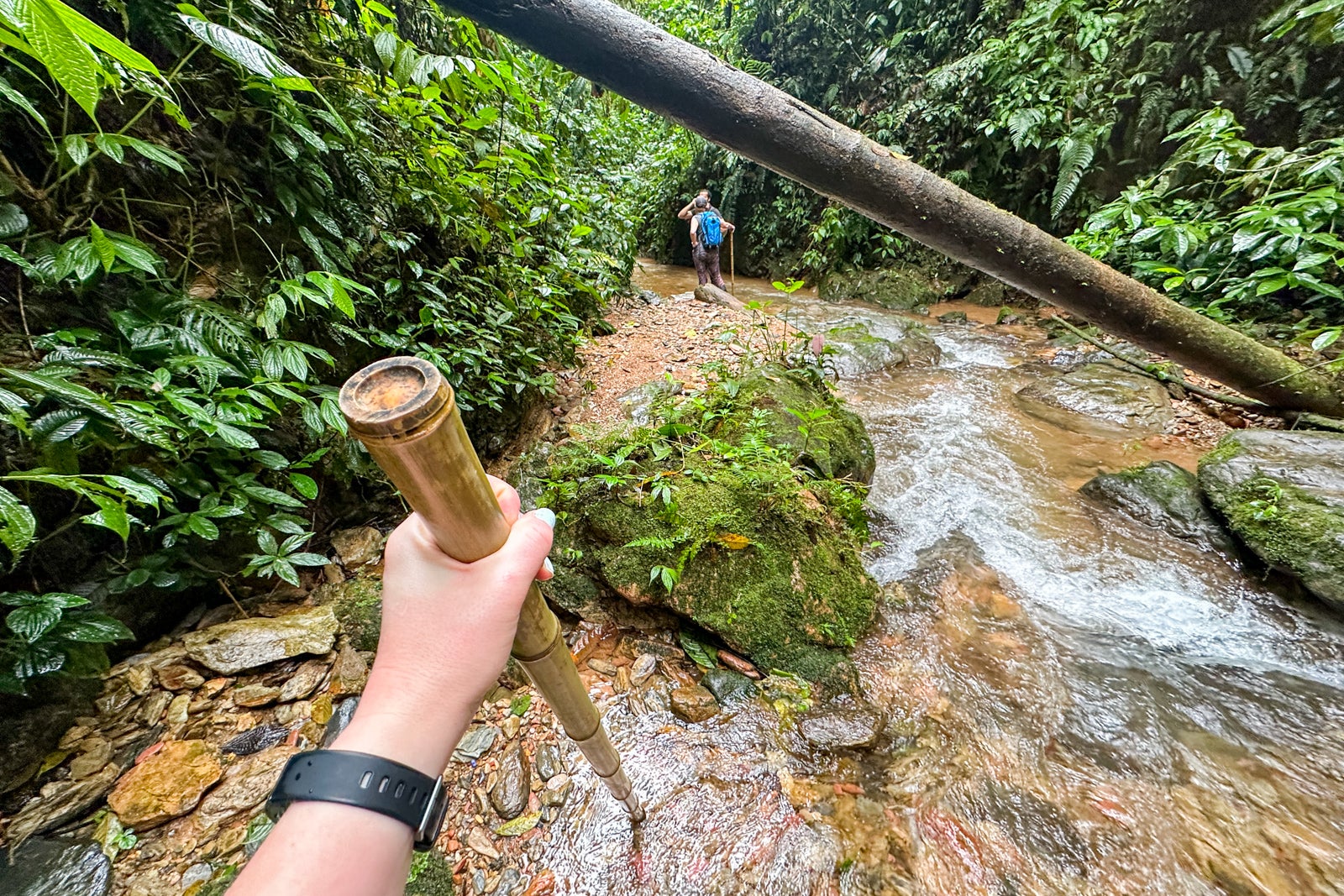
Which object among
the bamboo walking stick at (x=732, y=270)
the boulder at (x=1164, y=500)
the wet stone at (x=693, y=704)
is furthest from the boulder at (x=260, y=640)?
the bamboo walking stick at (x=732, y=270)

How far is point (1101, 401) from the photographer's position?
4859 mm

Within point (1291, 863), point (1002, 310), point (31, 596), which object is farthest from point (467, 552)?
point (1002, 310)

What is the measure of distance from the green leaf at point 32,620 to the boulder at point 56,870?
2.01 ft

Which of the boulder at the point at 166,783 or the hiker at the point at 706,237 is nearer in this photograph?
the boulder at the point at 166,783

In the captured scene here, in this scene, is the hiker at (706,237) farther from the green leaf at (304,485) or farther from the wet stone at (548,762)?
the wet stone at (548,762)

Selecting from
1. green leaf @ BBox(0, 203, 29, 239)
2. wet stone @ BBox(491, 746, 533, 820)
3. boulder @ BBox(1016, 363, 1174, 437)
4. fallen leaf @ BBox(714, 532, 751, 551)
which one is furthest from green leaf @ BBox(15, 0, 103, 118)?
boulder @ BBox(1016, 363, 1174, 437)

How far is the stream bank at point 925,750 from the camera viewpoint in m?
1.69

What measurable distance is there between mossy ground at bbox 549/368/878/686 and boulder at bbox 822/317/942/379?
11.2 feet

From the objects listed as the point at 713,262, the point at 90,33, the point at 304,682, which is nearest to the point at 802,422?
the point at 304,682

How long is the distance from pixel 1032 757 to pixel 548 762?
2.06m

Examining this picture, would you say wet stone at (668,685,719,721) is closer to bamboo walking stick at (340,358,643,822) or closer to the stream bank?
the stream bank

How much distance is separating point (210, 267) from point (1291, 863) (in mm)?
4851

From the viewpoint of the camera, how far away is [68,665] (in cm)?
163

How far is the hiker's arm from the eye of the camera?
2.43 feet
